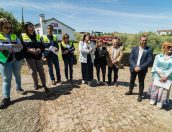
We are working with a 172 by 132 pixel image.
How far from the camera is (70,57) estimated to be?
728 cm

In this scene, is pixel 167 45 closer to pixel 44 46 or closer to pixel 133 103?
pixel 133 103

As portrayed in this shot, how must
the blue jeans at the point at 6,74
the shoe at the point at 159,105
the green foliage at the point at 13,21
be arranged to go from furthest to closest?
1. the green foliage at the point at 13,21
2. the shoe at the point at 159,105
3. the blue jeans at the point at 6,74

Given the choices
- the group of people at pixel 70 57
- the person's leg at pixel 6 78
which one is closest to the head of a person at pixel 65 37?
the group of people at pixel 70 57

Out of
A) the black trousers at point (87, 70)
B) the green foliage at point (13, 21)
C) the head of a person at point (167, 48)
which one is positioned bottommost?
the black trousers at point (87, 70)

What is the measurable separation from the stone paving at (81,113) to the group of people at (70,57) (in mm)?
380

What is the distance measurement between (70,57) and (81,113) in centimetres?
278

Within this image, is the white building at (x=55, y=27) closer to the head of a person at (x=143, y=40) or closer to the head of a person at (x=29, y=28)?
the head of a person at (x=29, y=28)

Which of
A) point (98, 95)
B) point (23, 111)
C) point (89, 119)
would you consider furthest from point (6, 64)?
point (98, 95)

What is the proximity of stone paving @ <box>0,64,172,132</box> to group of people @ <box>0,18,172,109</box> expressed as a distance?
0.38 m

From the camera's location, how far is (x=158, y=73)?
18.2 ft

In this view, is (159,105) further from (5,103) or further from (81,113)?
(5,103)

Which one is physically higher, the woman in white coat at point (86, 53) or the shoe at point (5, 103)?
the woman in white coat at point (86, 53)

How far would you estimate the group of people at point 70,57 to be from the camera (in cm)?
514

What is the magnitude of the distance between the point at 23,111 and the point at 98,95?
2.56 m
